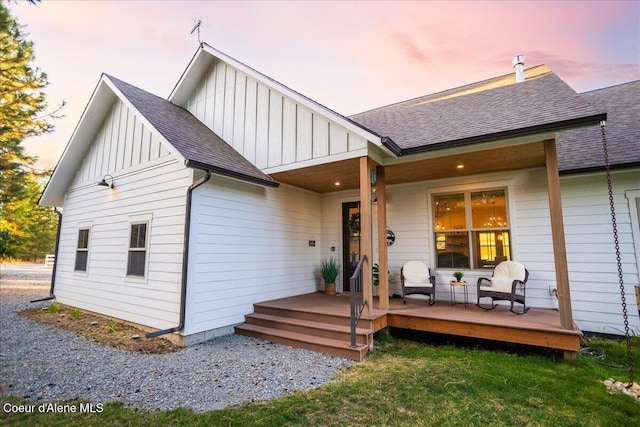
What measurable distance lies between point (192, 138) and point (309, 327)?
415 cm

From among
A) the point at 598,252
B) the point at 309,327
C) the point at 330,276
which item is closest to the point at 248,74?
the point at 330,276

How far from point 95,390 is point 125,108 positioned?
6.02 meters

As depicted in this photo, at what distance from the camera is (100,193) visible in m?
7.24

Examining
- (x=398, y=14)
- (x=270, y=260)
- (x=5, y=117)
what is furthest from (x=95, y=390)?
(x=5, y=117)

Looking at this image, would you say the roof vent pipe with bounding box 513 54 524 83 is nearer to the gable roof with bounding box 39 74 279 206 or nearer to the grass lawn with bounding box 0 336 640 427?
the grass lawn with bounding box 0 336 640 427

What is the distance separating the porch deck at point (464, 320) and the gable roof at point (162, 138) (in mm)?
2624

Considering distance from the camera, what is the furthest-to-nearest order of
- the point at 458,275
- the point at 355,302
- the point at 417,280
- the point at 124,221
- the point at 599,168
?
the point at 124,221
the point at 417,280
the point at 458,275
the point at 599,168
the point at 355,302

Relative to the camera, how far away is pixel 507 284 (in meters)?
5.13

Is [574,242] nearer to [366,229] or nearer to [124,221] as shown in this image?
[366,229]

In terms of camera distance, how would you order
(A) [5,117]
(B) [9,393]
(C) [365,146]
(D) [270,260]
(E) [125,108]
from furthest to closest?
(A) [5,117]
(E) [125,108]
(D) [270,260]
(C) [365,146]
(B) [9,393]

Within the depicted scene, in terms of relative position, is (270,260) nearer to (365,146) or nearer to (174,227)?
(174,227)

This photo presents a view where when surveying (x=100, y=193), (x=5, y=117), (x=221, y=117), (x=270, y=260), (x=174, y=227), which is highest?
(x=5, y=117)

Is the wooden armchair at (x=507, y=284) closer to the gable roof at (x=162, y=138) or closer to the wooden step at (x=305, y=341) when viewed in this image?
the wooden step at (x=305, y=341)

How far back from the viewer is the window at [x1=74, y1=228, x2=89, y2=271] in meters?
7.43
